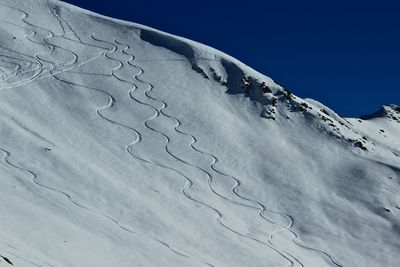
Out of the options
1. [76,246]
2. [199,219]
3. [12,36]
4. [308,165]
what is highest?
[12,36]

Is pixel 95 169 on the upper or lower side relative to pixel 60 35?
lower

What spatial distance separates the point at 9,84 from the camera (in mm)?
40625

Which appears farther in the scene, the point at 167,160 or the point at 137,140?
the point at 137,140

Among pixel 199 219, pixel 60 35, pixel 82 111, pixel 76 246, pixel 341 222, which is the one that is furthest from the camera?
pixel 60 35

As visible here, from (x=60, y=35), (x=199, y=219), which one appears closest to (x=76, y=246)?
(x=199, y=219)

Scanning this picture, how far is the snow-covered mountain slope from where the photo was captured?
2684 centimetres

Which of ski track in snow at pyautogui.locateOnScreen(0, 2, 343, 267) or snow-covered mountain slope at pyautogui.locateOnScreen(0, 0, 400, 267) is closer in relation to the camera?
snow-covered mountain slope at pyautogui.locateOnScreen(0, 0, 400, 267)

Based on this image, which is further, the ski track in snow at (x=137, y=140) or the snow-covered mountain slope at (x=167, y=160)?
the ski track in snow at (x=137, y=140)

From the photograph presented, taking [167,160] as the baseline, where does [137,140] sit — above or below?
above

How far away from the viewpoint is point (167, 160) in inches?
A: 1467

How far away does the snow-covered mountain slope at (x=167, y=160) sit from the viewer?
2684 cm

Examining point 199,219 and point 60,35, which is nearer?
point 199,219

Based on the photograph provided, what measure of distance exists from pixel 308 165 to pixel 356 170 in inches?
118

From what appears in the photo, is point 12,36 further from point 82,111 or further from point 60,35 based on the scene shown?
point 82,111
